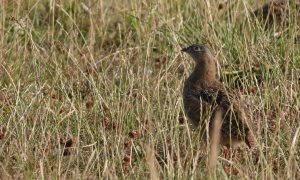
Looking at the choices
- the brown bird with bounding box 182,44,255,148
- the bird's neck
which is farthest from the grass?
the bird's neck

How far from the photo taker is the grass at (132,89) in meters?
6.77

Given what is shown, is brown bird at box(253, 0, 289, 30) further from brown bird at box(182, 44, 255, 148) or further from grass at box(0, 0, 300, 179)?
brown bird at box(182, 44, 255, 148)

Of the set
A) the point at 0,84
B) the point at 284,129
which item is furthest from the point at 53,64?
the point at 284,129

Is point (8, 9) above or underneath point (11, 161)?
above

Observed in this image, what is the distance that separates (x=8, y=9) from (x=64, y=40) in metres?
0.65

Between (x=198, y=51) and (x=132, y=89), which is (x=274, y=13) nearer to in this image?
(x=198, y=51)

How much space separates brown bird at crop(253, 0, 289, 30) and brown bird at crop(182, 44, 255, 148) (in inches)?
45.4

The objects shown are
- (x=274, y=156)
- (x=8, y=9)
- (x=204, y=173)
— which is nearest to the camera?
(x=204, y=173)

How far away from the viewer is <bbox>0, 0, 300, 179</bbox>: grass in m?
6.77

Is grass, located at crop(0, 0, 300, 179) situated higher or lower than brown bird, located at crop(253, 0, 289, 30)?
lower

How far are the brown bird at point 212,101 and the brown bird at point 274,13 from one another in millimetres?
1154

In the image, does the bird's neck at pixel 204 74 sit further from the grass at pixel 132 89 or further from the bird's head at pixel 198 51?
the grass at pixel 132 89

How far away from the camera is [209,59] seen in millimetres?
8375

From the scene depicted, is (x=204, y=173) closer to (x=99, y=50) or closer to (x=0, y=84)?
(x=0, y=84)
